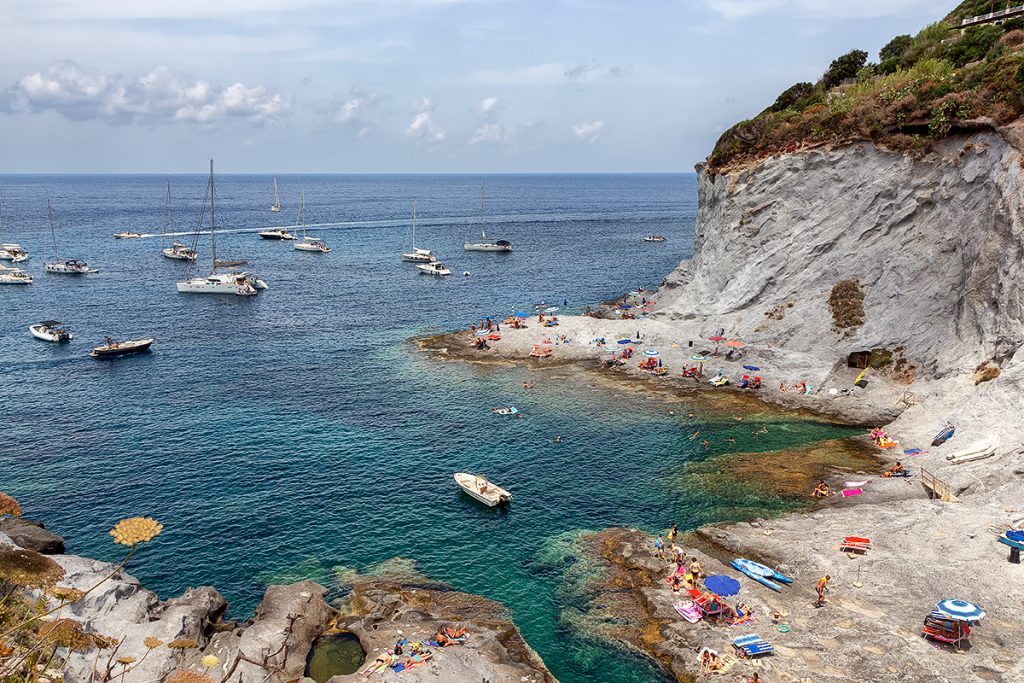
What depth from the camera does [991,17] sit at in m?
78.4

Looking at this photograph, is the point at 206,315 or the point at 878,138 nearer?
the point at 878,138

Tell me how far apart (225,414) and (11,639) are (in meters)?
42.6

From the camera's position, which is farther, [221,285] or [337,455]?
[221,285]

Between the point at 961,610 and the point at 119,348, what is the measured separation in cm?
8379

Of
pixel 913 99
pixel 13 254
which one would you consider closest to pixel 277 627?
pixel 913 99

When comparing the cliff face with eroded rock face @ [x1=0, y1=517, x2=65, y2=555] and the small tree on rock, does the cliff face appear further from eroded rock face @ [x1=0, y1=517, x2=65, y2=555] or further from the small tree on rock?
eroded rock face @ [x1=0, y1=517, x2=65, y2=555]

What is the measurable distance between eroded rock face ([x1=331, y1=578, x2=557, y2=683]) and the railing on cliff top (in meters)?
81.2

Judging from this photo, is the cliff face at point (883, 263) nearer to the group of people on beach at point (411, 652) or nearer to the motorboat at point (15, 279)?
the group of people on beach at point (411, 652)

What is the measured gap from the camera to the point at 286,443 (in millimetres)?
59344

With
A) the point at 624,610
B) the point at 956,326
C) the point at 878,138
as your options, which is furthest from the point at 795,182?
the point at 624,610

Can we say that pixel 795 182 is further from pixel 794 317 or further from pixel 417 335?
pixel 417 335

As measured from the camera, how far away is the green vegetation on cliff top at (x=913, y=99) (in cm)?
6247

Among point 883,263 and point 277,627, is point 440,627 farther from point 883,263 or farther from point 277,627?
point 883,263

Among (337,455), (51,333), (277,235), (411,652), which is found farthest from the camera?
(277,235)
